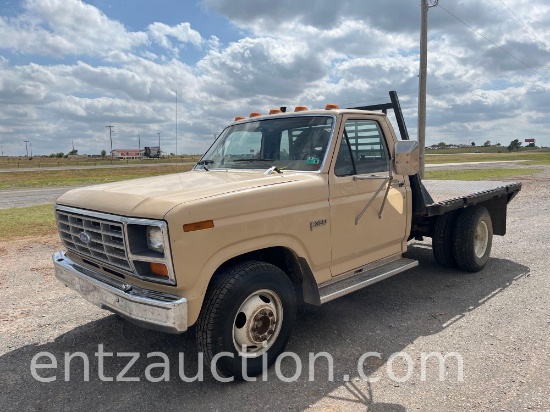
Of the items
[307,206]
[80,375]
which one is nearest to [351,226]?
[307,206]

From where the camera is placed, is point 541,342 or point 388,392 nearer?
point 388,392

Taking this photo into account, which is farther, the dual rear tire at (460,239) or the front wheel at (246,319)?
the dual rear tire at (460,239)

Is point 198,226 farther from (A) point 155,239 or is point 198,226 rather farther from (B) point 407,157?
(B) point 407,157

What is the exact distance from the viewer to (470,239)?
230 inches

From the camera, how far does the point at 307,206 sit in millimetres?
3660

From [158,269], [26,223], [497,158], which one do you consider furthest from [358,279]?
[497,158]

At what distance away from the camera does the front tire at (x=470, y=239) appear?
5863mm

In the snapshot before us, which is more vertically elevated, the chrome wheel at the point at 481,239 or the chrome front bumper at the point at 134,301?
the chrome front bumper at the point at 134,301

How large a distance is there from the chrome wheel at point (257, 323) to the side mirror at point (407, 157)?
166 centimetres

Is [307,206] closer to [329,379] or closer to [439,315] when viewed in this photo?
[329,379]

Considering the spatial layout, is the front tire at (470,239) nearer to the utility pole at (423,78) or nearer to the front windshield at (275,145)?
the front windshield at (275,145)

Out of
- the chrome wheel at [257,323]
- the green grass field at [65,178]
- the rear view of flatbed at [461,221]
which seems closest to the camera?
the chrome wheel at [257,323]

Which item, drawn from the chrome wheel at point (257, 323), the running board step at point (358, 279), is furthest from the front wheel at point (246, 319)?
the running board step at point (358, 279)

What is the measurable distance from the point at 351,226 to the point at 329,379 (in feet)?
4.51
